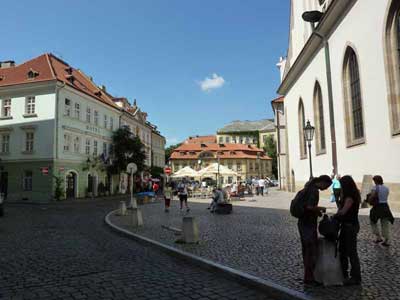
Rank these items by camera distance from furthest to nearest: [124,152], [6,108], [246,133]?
[246,133] < [124,152] < [6,108]

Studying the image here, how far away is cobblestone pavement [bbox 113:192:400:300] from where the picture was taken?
18.0ft

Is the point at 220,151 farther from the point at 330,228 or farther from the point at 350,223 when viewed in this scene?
the point at 330,228

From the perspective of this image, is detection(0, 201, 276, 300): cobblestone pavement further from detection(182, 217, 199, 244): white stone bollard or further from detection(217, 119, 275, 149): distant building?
detection(217, 119, 275, 149): distant building

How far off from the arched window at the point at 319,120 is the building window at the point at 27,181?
83.4 feet

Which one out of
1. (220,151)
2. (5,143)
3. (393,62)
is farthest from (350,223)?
(220,151)

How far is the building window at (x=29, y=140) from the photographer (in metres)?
35.1

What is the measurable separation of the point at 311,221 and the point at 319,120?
79.7ft

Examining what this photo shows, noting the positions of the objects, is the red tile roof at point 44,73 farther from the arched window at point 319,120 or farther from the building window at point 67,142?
the arched window at point 319,120

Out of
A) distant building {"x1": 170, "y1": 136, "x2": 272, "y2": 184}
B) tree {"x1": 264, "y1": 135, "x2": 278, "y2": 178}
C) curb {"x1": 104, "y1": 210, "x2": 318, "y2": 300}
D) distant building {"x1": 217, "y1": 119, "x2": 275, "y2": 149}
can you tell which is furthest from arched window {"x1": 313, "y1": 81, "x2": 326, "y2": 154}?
distant building {"x1": 217, "y1": 119, "x2": 275, "y2": 149}

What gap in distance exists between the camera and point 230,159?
9500 cm

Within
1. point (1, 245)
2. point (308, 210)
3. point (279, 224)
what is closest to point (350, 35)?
point (279, 224)

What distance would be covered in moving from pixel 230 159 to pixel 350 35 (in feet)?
245

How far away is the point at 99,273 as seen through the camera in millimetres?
7062

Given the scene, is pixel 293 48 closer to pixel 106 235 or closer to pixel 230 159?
pixel 106 235
